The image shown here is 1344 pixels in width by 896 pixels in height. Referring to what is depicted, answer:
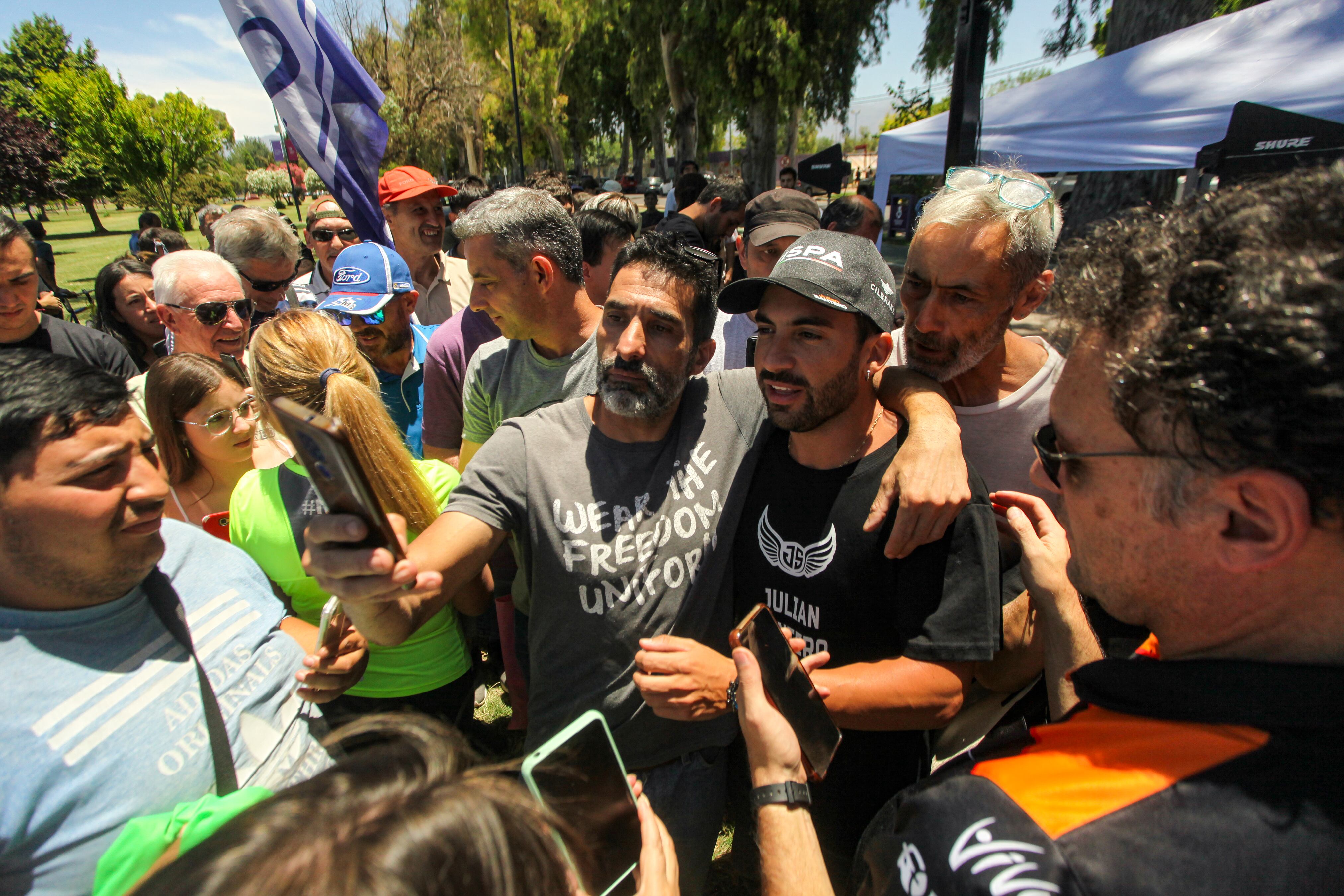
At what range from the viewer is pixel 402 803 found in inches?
34.1

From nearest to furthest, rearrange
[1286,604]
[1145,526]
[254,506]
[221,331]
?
[1286,604], [1145,526], [254,506], [221,331]

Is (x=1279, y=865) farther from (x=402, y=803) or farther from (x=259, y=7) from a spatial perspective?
(x=259, y=7)

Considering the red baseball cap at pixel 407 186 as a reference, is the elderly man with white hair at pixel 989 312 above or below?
below

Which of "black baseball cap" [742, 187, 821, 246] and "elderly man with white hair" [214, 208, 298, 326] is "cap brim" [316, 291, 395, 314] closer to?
"elderly man with white hair" [214, 208, 298, 326]

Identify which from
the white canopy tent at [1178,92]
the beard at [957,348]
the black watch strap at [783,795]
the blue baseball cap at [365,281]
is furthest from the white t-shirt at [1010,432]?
the white canopy tent at [1178,92]

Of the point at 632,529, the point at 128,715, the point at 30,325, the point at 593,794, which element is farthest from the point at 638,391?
the point at 30,325

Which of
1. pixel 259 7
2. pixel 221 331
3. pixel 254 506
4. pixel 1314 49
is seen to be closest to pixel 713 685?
pixel 254 506

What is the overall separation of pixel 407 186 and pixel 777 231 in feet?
10.5

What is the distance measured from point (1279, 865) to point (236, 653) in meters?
2.13

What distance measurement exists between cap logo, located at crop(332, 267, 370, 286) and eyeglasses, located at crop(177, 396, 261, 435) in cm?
109

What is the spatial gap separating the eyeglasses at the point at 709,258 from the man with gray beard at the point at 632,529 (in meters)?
0.13

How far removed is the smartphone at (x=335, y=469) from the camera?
105 centimetres

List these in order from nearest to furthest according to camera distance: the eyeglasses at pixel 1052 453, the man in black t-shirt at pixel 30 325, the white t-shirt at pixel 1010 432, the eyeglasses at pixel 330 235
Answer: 1. the eyeglasses at pixel 1052 453
2. the white t-shirt at pixel 1010 432
3. the man in black t-shirt at pixel 30 325
4. the eyeglasses at pixel 330 235

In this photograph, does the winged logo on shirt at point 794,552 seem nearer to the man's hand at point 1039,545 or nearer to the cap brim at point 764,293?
the man's hand at point 1039,545
